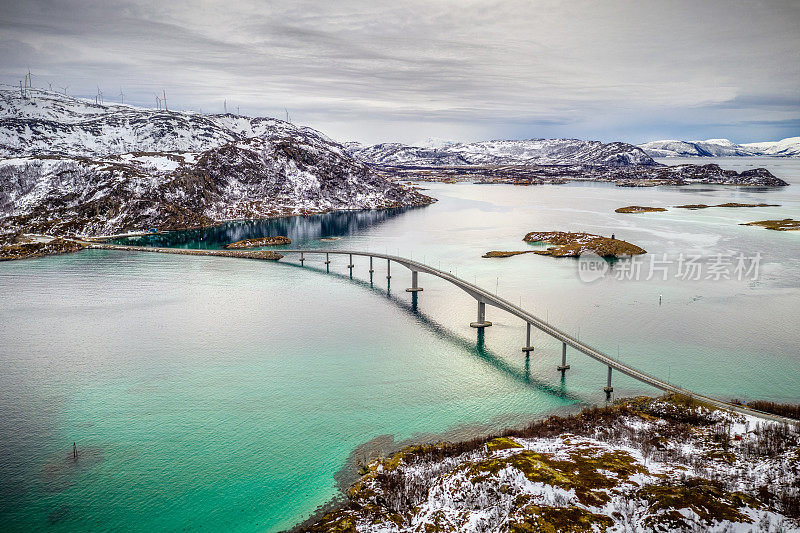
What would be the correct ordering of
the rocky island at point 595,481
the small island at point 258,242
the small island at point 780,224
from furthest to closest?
the small island at point 780,224, the small island at point 258,242, the rocky island at point 595,481

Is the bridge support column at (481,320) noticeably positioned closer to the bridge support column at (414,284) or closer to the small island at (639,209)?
the bridge support column at (414,284)

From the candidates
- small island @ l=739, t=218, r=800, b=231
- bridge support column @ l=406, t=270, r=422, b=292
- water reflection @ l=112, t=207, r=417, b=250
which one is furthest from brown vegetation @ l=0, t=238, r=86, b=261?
small island @ l=739, t=218, r=800, b=231

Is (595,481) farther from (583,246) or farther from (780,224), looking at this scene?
(780,224)

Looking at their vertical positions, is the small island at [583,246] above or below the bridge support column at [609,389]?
above

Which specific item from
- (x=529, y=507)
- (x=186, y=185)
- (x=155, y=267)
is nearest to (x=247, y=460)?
(x=529, y=507)

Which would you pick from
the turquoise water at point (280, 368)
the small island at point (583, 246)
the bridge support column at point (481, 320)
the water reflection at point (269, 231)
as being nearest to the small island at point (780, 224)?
the turquoise water at point (280, 368)

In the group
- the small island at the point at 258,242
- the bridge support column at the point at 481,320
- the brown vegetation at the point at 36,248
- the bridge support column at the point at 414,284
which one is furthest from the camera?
the small island at the point at 258,242

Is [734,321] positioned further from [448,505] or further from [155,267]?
[155,267]
